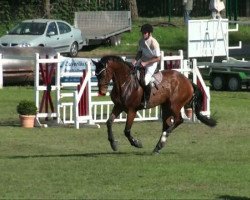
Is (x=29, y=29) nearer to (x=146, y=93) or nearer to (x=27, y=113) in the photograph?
(x=27, y=113)

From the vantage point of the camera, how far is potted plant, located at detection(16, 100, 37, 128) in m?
23.9

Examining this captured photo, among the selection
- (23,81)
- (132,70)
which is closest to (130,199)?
(132,70)

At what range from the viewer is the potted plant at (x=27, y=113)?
23.9 m

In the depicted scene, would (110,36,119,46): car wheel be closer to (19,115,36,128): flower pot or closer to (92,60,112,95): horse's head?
(19,115,36,128): flower pot

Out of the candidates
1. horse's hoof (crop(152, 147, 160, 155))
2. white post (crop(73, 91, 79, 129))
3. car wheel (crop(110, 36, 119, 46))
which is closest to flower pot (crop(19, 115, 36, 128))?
white post (crop(73, 91, 79, 129))

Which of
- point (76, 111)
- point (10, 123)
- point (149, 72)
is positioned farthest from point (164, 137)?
point (10, 123)

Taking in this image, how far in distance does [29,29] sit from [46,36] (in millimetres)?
945

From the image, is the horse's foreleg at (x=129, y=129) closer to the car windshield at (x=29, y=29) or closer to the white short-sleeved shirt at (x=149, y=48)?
the white short-sleeved shirt at (x=149, y=48)

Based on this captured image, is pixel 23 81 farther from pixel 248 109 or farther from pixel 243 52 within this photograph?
pixel 243 52

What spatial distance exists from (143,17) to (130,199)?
155 feet

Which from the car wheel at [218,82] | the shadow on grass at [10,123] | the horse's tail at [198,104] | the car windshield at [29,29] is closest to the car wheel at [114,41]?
the car windshield at [29,29]

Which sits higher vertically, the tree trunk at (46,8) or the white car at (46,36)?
the tree trunk at (46,8)

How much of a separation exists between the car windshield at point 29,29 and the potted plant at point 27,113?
20.5m

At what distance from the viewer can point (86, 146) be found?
2066cm
